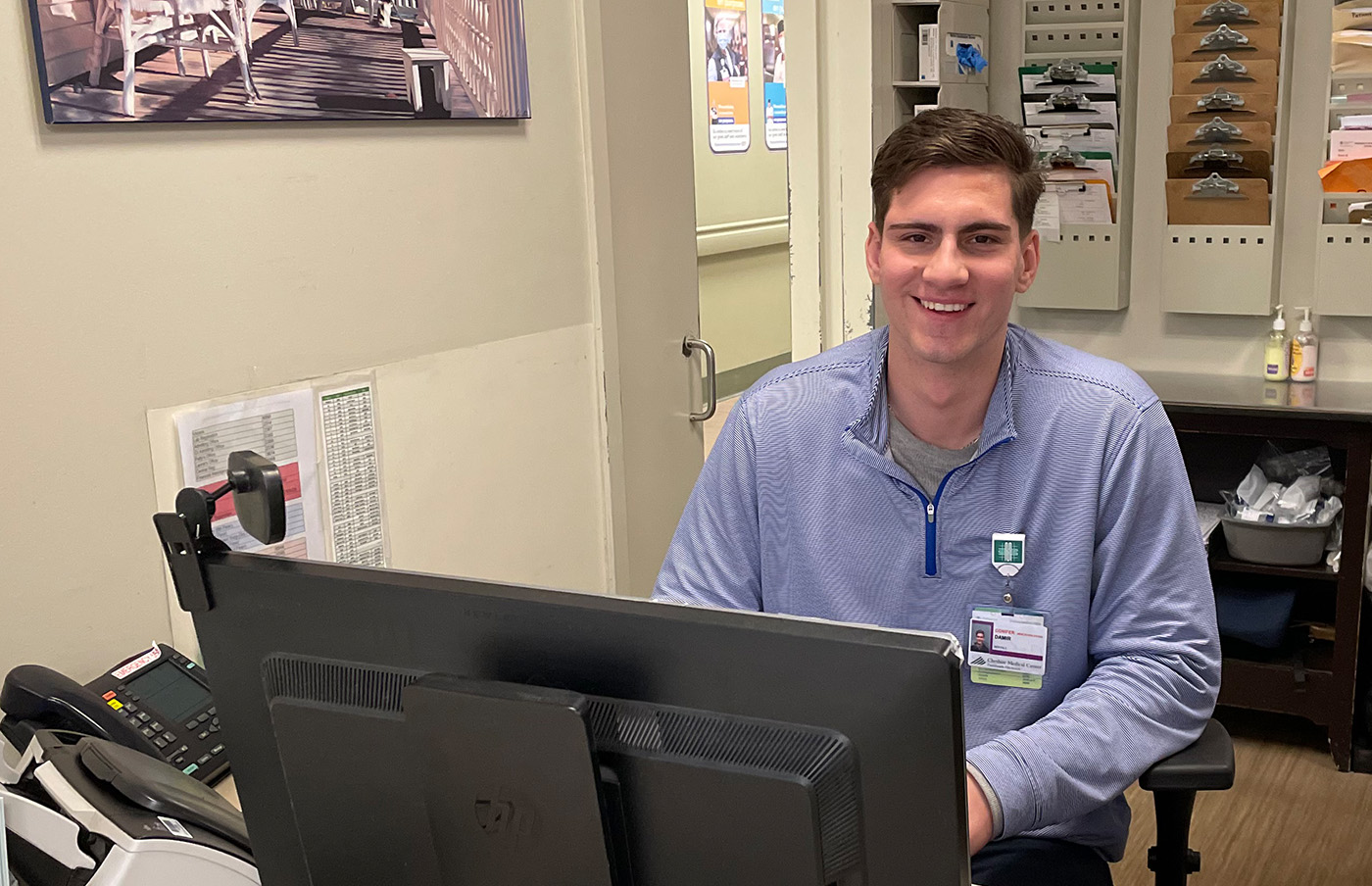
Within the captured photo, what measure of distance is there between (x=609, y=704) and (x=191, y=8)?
4.28ft

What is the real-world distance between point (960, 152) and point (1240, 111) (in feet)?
6.41

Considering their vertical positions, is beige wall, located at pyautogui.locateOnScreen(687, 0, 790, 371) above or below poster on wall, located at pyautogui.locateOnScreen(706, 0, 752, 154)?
below

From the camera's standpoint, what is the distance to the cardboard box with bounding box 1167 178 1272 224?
3.23 meters

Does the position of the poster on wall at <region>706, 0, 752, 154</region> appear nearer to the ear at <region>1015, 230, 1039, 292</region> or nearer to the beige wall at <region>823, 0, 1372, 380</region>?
the beige wall at <region>823, 0, 1372, 380</region>

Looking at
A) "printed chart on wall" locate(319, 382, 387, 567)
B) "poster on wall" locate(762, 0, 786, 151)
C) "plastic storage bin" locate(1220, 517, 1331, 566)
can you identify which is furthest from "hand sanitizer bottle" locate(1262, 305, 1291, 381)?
"poster on wall" locate(762, 0, 786, 151)

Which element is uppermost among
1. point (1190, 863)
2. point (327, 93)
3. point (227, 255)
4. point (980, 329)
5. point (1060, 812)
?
point (327, 93)

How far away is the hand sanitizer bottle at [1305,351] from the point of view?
321 centimetres

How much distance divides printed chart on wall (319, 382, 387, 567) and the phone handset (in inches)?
20.2

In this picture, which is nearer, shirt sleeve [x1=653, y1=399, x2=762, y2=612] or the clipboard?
shirt sleeve [x1=653, y1=399, x2=762, y2=612]

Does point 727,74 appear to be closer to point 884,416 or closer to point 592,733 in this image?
point 884,416

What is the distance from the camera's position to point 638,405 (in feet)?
8.71

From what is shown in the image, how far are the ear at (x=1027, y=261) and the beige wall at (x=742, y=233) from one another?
4.70 metres

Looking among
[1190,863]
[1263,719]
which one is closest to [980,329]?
[1190,863]

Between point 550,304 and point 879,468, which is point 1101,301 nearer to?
point 550,304
